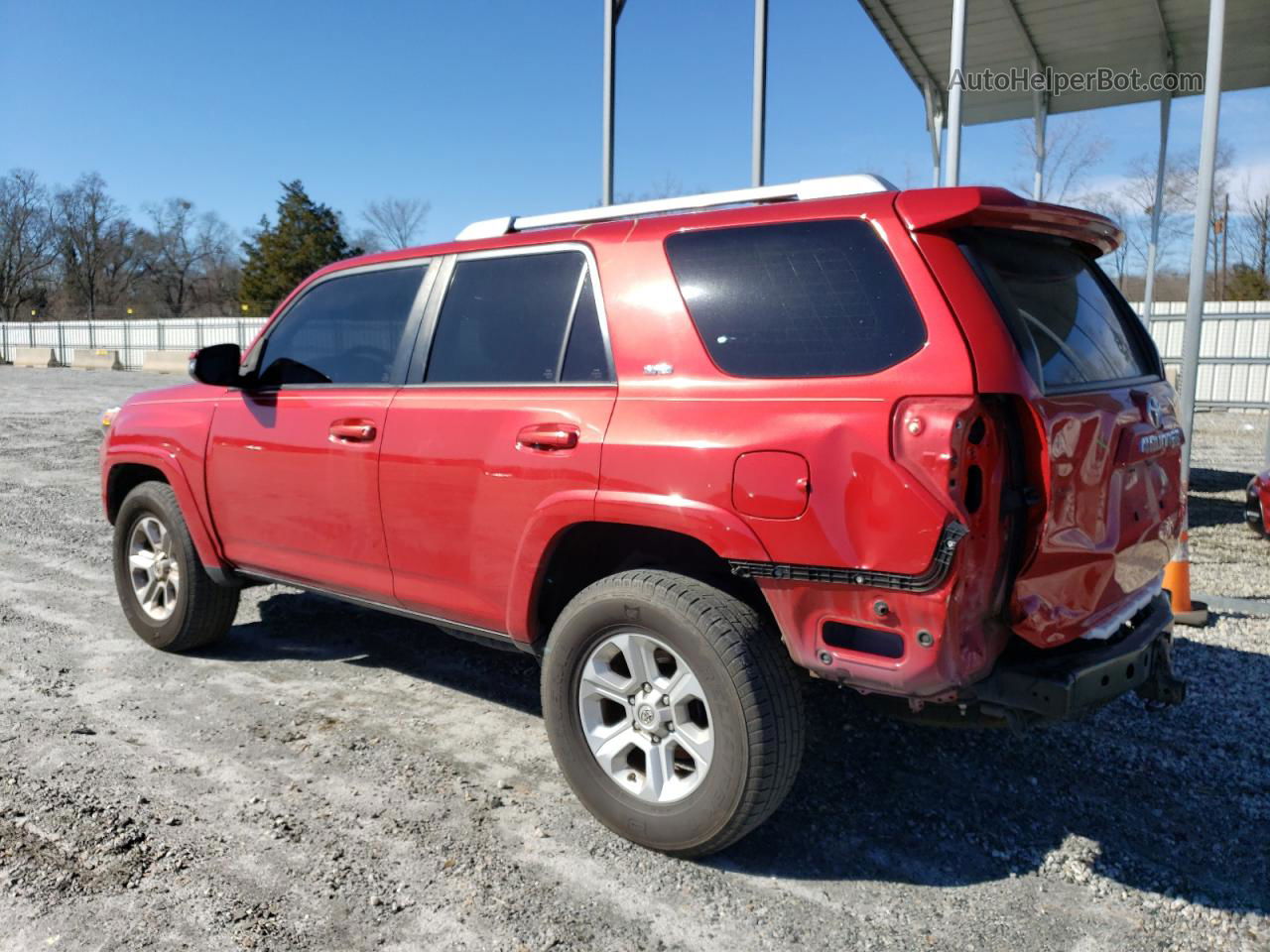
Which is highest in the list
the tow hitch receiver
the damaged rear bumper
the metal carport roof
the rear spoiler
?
the metal carport roof

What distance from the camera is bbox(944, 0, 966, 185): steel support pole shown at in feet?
27.0

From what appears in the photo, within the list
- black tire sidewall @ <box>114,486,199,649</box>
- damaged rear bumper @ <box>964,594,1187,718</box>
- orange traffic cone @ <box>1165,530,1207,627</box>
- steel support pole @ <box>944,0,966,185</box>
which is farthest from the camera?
steel support pole @ <box>944,0,966,185</box>

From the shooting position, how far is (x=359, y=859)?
2.99 meters

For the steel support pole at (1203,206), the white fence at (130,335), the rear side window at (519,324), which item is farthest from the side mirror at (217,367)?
the white fence at (130,335)

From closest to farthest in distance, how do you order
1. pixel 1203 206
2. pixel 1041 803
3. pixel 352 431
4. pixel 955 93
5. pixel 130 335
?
pixel 1041 803
pixel 352 431
pixel 1203 206
pixel 955 93
pixel 130 335

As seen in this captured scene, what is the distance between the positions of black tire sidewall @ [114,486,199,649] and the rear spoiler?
12.0ft

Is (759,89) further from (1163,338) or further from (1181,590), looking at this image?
(1163,338)

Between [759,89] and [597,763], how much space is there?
323 inches

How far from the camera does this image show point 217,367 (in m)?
4.45

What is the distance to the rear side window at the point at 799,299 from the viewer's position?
273cm

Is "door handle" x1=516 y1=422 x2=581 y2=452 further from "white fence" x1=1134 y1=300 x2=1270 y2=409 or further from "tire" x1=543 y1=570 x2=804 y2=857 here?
"white fence" x1=1134 y1=300 x2=1270 y2=409

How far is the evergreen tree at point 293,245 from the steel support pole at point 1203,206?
5330cm

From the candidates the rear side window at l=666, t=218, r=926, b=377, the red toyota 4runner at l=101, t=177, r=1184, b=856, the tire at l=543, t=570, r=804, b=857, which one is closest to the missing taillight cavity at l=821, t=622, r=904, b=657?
the red toyota 4runner at l=101, t=177, r=1184, b=856

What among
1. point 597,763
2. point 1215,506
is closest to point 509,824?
point 597,763
